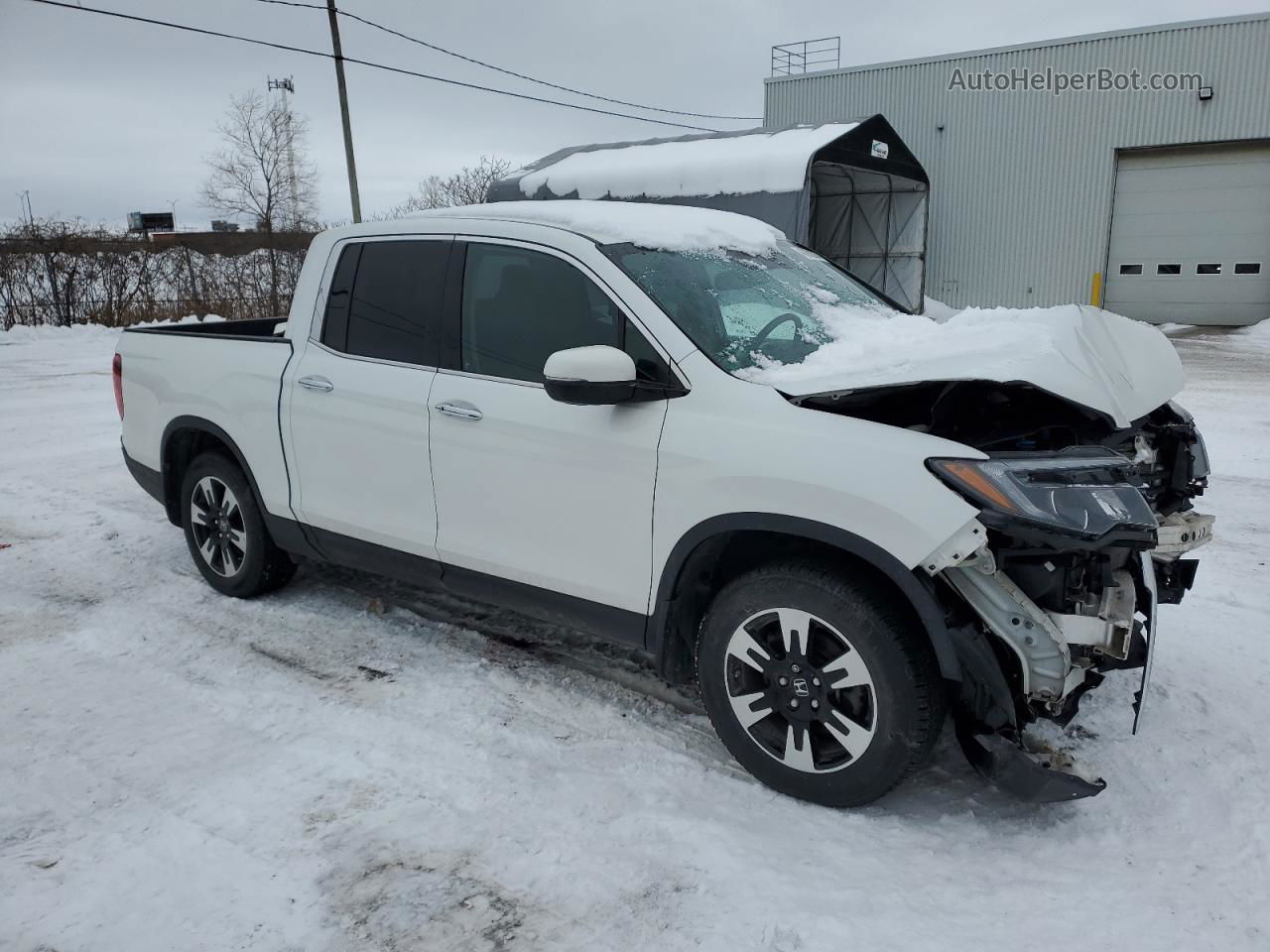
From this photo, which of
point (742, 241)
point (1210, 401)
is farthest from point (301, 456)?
point (1210, 401)

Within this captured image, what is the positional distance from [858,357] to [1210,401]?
31.0ft

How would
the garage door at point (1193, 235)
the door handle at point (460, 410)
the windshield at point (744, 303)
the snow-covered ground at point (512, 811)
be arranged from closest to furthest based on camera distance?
1. the snow-covered ground at point (512, 811)
2. the windshield at point (744, 303)
3. the door handle at point (460, 410)
4. the garage door at point (1193, 235)

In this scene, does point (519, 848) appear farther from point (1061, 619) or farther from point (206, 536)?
point (206, 536)

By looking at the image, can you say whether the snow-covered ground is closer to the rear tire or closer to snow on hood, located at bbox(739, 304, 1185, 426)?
the rear tire

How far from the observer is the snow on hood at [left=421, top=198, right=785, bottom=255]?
11.7ft

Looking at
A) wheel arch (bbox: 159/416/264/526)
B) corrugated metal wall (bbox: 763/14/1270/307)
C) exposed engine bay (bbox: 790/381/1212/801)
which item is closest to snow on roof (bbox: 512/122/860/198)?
corrugated metal wall (bbox: 763/14/1270/307)

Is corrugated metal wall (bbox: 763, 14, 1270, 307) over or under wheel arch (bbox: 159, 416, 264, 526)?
over

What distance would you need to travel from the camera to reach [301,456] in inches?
166

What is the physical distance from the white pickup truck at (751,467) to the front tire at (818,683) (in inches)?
0.4

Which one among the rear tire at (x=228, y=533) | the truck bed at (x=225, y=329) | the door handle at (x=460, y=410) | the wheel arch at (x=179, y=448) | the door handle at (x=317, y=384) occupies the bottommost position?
the rear tire at (x=228, y=533)

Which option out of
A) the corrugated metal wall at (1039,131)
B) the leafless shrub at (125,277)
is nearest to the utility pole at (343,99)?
the leafless shrub at (125,277)

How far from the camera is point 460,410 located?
11.8 ft

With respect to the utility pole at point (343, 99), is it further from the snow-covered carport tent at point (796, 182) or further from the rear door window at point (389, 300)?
the rear door window at point (389, 300)

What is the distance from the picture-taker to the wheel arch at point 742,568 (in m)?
2.62
